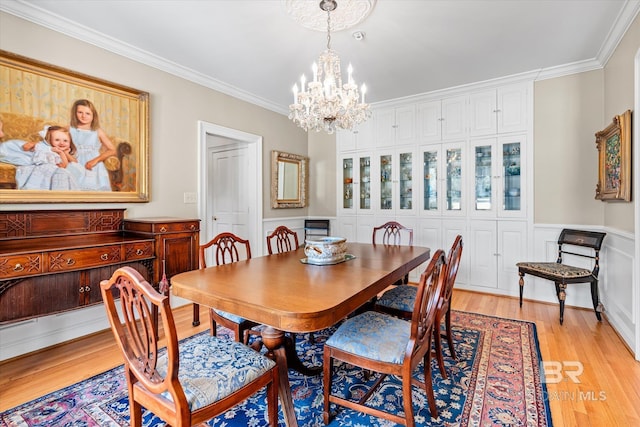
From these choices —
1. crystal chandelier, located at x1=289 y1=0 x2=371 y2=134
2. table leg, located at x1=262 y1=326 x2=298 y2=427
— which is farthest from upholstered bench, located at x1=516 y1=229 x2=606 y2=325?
table leg, located at x1=262 y1=326 x2=298 y2=427

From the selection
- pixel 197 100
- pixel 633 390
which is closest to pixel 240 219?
pixel 197 100

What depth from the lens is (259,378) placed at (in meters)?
1.37

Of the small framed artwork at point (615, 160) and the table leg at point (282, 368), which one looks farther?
the small framed artwork at point (615, 160)

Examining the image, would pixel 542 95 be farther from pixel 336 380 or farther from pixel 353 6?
pixel 336 380

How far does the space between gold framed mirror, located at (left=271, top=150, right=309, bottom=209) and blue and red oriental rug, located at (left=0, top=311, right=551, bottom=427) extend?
279cm

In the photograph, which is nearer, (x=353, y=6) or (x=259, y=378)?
(x=259, y=378)

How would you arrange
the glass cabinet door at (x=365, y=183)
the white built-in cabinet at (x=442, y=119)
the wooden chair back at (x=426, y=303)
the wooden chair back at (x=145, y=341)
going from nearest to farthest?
the wooden chair back at (x=145, y=341) < the wooden chair back at (x=426, y=303) < the white built-in cabinet at (x=442, y=119) < the glass cabinet door at (x=365, y=183)

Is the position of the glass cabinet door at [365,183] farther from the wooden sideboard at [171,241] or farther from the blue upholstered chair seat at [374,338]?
the blue upholstered chair seat at [374,338]

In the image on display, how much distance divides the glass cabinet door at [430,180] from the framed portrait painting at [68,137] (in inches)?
135

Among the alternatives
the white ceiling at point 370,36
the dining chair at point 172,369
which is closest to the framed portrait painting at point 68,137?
the white ceiling at point 370,36

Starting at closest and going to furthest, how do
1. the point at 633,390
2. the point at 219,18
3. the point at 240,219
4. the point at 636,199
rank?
the point at 633,390 → the point at 636,199 → the point at 219,18 → the point at 240,219

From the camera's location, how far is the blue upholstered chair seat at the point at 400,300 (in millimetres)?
2211

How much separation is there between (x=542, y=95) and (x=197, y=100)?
3.96m

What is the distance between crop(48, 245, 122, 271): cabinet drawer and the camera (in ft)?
7.02
